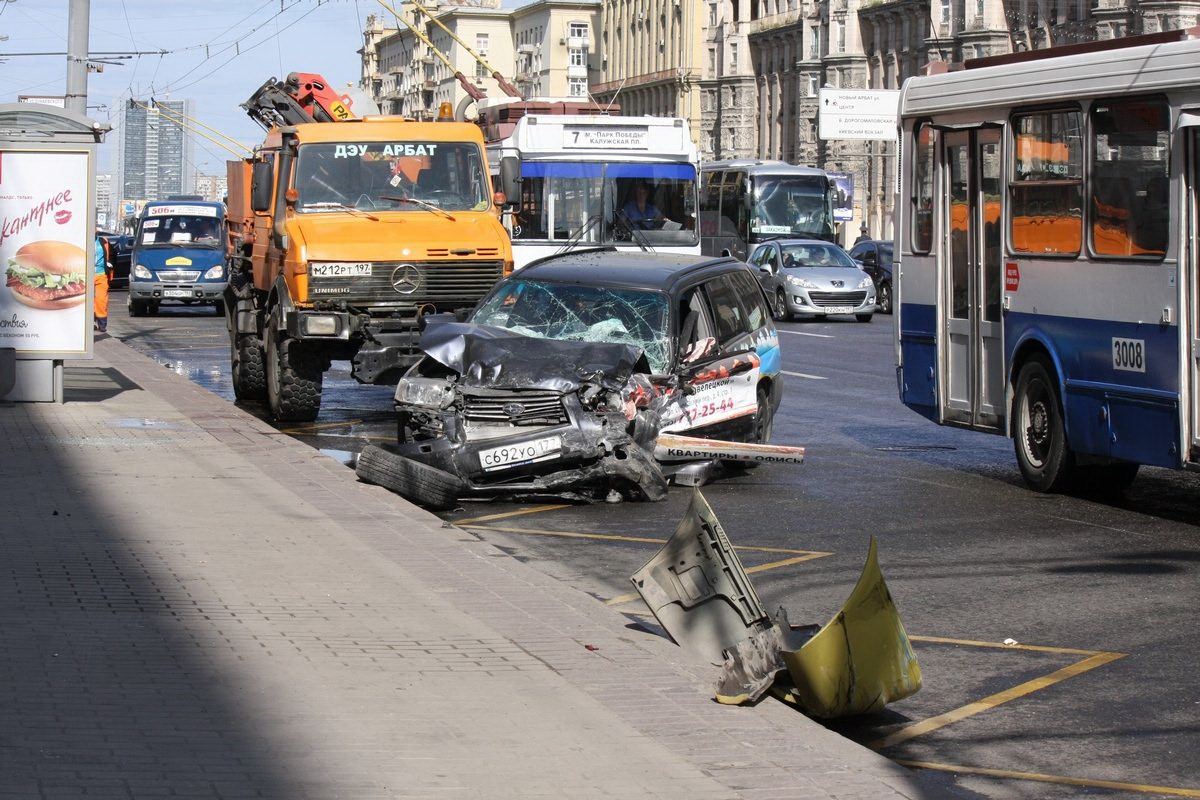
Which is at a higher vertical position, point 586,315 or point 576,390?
point 586,315

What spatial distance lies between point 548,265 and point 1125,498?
4.65 m

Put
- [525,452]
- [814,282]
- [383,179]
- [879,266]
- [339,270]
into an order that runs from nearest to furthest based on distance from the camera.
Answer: [525,452] < [339,270] < [383,179] < [814,282] < [879,266]

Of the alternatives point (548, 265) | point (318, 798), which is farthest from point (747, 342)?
point (318, 798)

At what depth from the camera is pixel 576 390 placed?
40.1ft

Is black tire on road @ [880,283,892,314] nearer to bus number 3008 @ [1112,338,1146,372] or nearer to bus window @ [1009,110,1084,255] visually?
bus window @ [1009,110,1084,255]

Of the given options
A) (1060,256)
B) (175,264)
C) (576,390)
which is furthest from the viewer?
(175,264)

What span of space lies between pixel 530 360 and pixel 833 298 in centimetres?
2701

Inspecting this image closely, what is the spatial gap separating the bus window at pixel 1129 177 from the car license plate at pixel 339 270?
23.1ft

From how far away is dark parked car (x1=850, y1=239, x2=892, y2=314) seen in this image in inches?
1786

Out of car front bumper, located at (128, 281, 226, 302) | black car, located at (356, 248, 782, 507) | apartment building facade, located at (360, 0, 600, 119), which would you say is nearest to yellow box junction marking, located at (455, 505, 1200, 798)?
black car, located at (356, 248, 782, 507)

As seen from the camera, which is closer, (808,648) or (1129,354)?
(808,648)

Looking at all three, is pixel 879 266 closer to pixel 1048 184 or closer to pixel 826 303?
pixel 826 303

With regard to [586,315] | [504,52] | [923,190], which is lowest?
[586,315]

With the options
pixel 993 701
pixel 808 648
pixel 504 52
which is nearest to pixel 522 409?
pixel 993 701
